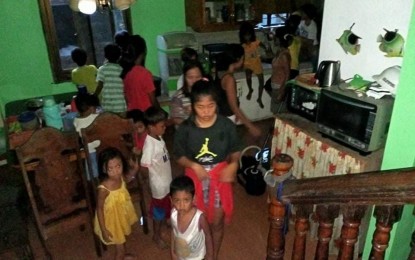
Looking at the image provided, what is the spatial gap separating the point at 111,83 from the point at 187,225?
1737 millimetres

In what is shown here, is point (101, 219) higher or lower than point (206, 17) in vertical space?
lower

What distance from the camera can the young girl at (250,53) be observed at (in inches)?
152

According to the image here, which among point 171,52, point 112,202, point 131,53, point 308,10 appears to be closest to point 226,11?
point 171,52

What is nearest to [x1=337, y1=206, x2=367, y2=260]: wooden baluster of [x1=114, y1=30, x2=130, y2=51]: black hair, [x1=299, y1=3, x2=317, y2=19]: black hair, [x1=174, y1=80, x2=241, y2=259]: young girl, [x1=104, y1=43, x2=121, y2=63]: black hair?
[x1=174, y1=80, x2=241, y2=259]: young girl

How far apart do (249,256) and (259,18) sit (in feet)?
10.1

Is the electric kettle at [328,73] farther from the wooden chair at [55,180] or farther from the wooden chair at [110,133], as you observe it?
the wooden chair at [55,180]

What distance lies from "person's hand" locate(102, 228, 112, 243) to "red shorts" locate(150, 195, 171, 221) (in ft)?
1.15

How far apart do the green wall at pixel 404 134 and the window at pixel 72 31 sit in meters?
3.08

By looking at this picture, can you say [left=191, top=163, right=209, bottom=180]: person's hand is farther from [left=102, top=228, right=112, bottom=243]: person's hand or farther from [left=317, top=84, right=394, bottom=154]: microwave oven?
[left=317, top=84, right=394, bottom=154]: microwave oven

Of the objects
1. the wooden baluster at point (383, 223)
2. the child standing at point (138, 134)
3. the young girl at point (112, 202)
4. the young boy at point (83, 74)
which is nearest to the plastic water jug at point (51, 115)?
the child standing at point (138, 134)

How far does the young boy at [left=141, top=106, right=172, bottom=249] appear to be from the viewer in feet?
7.11

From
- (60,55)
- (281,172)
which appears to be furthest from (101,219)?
(60,55)

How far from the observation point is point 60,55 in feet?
12.5

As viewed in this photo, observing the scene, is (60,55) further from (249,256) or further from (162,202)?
(249,256)
